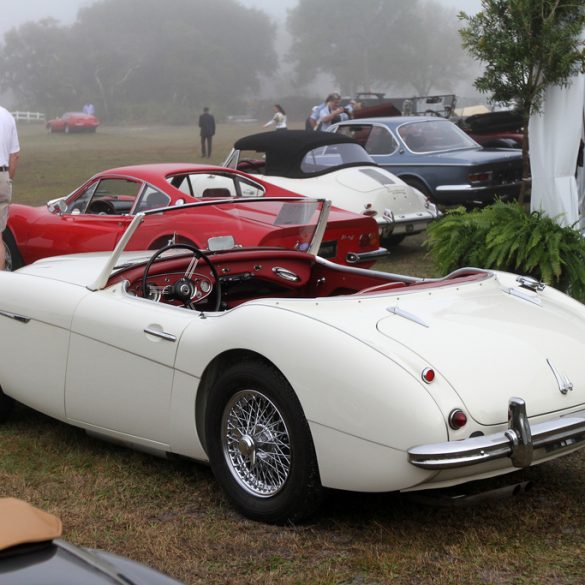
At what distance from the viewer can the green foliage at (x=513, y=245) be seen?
23.8 feet

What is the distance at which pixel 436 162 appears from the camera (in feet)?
41.1

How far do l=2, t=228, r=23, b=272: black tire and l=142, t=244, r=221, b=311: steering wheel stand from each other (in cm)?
414

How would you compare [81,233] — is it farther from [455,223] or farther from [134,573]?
[134,573]

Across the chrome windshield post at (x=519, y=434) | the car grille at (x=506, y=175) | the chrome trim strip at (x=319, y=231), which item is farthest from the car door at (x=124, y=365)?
the car grille at (x=506, y=175)

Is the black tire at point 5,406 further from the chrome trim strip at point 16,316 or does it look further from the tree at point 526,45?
the tree at point 526,45

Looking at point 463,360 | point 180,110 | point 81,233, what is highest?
point 463,360

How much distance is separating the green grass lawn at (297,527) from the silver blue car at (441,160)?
7.85 meters

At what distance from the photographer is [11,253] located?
8750mm

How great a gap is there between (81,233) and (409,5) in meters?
101

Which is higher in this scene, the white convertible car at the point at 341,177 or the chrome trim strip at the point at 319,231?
the chrome trim strip at the point at 319,231

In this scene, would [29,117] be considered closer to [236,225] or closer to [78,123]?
[78,123]

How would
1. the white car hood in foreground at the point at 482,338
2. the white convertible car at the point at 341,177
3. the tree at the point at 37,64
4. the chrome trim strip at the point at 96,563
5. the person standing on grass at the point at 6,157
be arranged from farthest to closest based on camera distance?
1. the tree at the point at 37,64
2. the white convertible car at the point at 341,177
3. the person standing on grass at the point at 6,157
4. the white car hood in foreground at the point at 482,338
5. the chrome trim strip at the point at 96,563

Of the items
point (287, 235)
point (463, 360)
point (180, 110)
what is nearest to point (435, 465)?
point (463, 360)

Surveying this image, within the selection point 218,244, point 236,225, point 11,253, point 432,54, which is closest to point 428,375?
point 218,244
